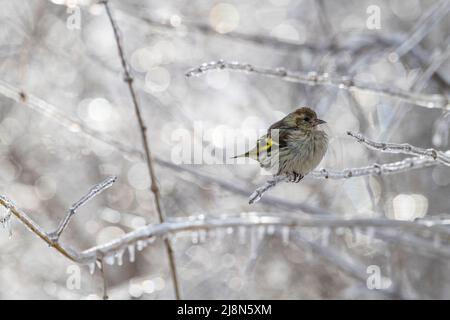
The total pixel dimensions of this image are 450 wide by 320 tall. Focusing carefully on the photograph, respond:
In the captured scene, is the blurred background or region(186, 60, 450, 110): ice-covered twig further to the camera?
the blurred background

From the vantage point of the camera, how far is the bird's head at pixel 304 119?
3688 millimetres

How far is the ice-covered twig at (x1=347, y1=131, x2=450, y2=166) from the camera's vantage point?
2486 millimetres

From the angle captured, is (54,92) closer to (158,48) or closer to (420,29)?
(158,48)

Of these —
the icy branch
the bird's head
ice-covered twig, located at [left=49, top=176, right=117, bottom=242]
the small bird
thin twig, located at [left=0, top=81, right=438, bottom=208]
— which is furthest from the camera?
the bird's head

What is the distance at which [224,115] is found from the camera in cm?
823

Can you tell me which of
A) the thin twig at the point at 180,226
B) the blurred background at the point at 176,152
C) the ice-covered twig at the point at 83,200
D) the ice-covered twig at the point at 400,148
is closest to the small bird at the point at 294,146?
the thin twig at the point at 180,226

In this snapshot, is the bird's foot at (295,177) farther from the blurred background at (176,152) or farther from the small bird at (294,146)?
the blurred background at (176,152)

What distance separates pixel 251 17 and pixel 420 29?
239 inches

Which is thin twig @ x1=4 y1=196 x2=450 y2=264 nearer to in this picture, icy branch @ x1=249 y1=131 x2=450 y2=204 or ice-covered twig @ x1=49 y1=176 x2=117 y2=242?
ice-covered twig @ x1=49 y1=176 x2=117 y2=242

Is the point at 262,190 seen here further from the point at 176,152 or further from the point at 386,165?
the point at 176,152

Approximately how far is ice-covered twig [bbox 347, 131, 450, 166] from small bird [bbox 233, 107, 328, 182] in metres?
0.79

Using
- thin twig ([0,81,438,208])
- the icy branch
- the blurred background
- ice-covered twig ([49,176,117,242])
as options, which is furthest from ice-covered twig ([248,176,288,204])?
the blurred background

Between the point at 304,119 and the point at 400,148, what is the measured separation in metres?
1.19

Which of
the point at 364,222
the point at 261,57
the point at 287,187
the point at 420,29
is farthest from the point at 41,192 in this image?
the point at 364,222
